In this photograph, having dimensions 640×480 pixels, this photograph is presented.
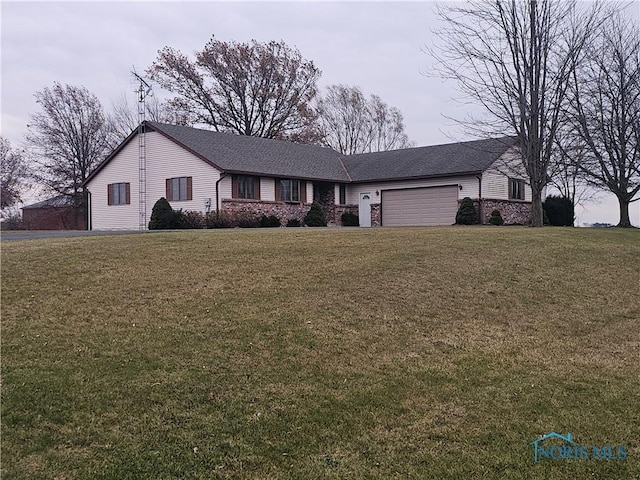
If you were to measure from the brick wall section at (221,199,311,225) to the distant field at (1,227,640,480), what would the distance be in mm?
14547

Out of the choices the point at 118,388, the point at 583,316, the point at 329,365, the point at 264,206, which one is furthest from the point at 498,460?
the point at 264,206

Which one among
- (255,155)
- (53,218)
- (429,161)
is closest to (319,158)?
(255,155)

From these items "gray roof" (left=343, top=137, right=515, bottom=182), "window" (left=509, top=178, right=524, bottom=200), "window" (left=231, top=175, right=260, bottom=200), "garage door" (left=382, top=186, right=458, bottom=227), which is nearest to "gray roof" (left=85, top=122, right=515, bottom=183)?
"gray roof" (left=343, top=137, right=515, bottom=182)

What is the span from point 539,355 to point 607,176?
21137 mm

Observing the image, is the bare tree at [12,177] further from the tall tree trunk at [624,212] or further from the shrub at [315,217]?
the tall tree trunk at [624,212]

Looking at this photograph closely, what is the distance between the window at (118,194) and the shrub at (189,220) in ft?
16.0

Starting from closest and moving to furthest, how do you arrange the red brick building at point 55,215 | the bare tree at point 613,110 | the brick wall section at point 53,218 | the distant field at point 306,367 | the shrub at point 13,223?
the distant field at point 306,367 → the bare tree at point 613,110 → the shrub at point 13,223 → the brick wall section at point 53,218 → the red brick building at point 55,215

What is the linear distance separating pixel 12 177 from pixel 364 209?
27.0 m

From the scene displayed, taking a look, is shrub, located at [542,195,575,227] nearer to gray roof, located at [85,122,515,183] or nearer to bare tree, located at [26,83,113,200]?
gray roof, located at [85,122,515,183]

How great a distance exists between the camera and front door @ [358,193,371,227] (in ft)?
99.7

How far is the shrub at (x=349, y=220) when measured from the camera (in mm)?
30031

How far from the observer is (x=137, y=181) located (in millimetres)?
27250

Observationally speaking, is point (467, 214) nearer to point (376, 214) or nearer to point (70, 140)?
point (376, 214)

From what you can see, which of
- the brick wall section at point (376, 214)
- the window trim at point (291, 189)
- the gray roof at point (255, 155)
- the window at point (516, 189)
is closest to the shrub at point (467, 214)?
the window at point (516, 189)
